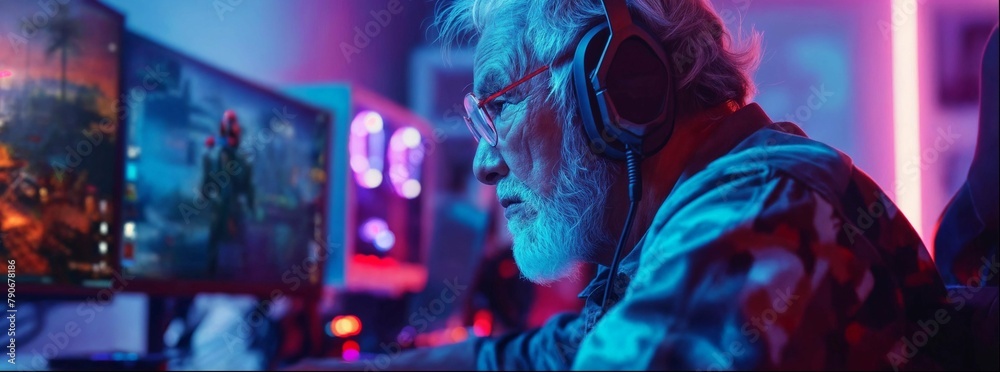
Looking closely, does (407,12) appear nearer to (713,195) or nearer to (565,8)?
(565,8)

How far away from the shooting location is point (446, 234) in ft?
11.2

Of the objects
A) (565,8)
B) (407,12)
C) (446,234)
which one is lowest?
(446,234)

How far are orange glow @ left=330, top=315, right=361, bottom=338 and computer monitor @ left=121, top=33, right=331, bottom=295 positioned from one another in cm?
37

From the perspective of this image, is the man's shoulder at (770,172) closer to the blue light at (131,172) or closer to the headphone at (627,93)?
the headphone at (627,93)

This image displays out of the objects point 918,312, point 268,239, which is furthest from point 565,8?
point 268,239

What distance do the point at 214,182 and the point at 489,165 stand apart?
2.35ft

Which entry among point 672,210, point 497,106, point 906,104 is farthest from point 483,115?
point 906,104

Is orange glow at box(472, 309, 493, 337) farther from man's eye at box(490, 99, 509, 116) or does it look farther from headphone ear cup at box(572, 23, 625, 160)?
headphone ear cup at box(572, 23, 625, 160)

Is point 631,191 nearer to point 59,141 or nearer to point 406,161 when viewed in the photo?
point 59,141

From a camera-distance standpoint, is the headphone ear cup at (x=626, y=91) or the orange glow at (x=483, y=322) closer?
the headphone ear cup at (x=626, y=91)

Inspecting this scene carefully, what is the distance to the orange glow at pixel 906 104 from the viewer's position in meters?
3.48

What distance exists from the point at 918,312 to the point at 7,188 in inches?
41.6

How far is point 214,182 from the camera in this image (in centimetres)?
149

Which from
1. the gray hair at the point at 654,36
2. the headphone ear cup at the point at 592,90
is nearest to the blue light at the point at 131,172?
the gray hair at the point at 654,36
